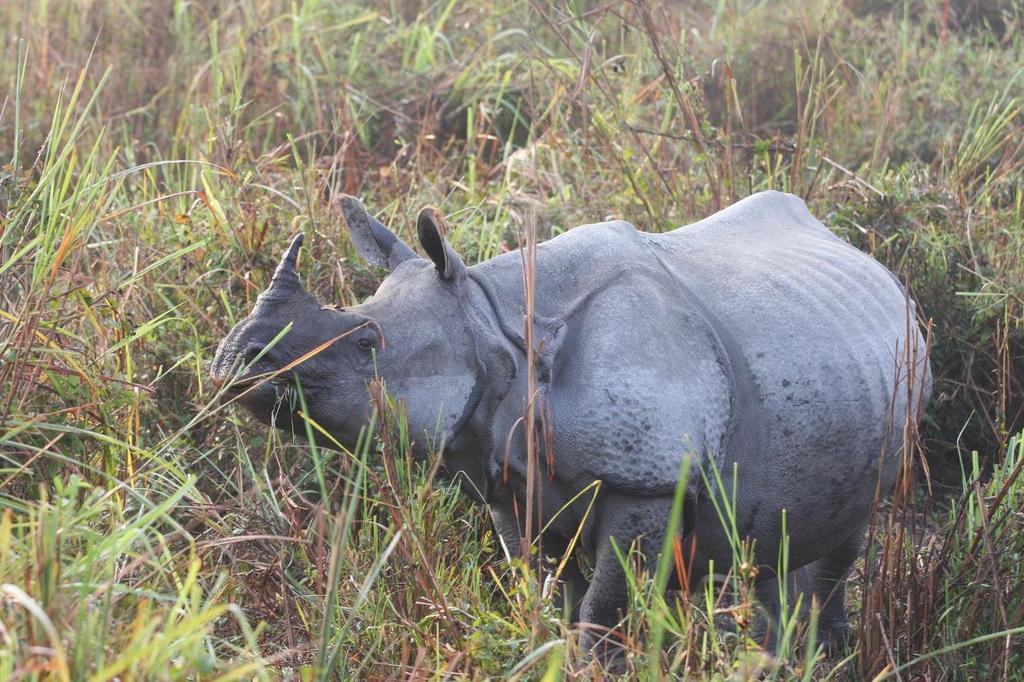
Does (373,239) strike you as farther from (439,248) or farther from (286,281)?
(286,281)

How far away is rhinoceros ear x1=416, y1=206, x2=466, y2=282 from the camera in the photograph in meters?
3.02

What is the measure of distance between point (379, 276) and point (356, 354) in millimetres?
1617

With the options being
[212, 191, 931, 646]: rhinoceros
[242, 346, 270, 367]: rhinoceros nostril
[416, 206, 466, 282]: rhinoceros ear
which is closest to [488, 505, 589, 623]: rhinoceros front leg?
[212, 191, 931, 646]: rhinoceros

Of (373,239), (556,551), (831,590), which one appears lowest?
(831,590)

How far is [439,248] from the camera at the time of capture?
3068mm

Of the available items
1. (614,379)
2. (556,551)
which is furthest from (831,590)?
(614,379)

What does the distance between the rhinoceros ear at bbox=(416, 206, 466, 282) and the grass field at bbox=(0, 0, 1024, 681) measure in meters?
0.42

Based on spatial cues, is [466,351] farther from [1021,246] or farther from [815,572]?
[1021,246]

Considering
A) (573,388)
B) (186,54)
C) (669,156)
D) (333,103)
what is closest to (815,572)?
(573,388)

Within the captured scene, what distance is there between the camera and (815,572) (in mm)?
3953

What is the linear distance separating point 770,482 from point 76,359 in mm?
1648

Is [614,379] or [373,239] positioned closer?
[614,379]

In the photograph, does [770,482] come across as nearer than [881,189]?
Yes

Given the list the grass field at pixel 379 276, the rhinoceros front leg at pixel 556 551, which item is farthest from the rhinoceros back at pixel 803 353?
the rhinoceros front leg at pixel 556 551
